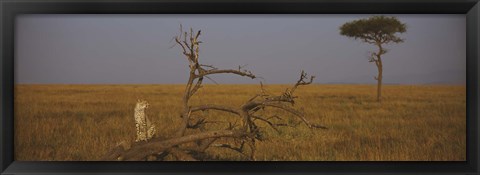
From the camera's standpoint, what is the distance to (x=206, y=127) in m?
5.11

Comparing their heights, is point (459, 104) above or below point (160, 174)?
above

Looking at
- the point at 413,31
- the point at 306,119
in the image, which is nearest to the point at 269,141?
the point at 306,119

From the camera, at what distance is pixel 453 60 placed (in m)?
5.02

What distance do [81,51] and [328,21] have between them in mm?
1935

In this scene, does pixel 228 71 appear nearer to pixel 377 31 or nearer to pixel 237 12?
pixel 237 12

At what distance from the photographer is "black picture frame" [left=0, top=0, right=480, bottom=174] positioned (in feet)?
16.2

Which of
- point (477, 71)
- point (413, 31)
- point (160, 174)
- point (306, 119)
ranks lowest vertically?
point (160, 174)

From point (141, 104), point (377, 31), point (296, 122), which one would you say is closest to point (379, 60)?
point (377, 31)

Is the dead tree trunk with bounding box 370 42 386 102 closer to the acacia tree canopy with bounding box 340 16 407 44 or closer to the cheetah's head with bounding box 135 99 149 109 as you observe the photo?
the acacia tree canopy with bounding box 340 16 407 44

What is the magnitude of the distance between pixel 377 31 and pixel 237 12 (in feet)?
3.53

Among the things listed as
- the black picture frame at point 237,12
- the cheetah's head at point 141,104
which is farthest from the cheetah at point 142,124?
the black picture frame at point 237,12

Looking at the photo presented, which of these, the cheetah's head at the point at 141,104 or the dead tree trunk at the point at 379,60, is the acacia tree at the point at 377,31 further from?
the cheetah's head at the point at 141,104

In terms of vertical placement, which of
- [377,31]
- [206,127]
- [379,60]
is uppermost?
[377,31]

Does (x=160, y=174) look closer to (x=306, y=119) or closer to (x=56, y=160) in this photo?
(x=56, y=160)
